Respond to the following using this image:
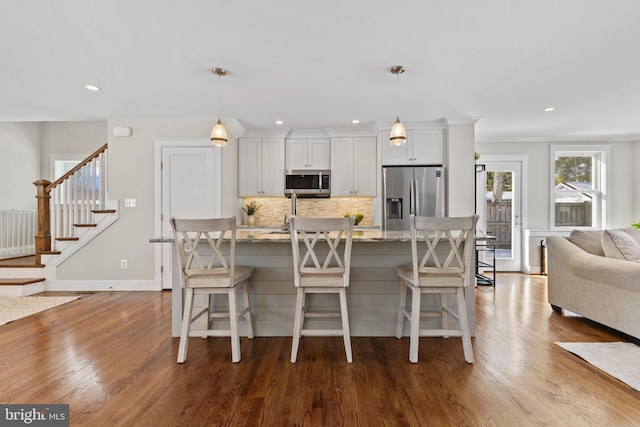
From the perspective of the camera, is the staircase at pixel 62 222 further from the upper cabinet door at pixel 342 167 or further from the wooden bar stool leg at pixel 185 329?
the upper cabinet door at pixel 342 167

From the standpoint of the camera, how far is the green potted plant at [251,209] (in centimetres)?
529

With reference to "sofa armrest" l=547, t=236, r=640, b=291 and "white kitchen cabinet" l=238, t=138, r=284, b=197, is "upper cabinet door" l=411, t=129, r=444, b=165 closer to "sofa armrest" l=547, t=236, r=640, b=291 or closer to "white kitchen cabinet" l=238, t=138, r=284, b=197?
"sofa armrest" l=547, t=236, r=640, b=291

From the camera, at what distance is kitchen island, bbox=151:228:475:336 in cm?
271

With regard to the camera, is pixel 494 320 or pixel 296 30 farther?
pixel 494 320

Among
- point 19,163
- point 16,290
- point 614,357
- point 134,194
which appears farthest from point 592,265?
point 19,163

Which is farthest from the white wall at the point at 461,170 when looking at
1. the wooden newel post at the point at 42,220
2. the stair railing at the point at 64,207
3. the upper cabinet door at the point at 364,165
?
the wooden newel post at the point at 42,220

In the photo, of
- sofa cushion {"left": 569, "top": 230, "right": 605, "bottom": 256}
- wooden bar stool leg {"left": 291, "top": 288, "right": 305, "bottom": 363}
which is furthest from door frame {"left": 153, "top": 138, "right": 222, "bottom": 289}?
sofa cushion {"left": 569, "top": 230, "right": 605, "bottom": 256}

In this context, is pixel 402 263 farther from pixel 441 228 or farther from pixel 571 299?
pixel 571 299

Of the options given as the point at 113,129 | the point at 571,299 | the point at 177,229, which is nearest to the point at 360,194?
the point at 571,299

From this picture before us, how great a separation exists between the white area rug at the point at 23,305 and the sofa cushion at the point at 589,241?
226 inches

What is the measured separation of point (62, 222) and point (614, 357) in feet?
20.2

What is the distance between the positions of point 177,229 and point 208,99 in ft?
6.89

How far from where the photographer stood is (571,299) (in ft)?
10.3

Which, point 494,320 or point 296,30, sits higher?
point 296,30
